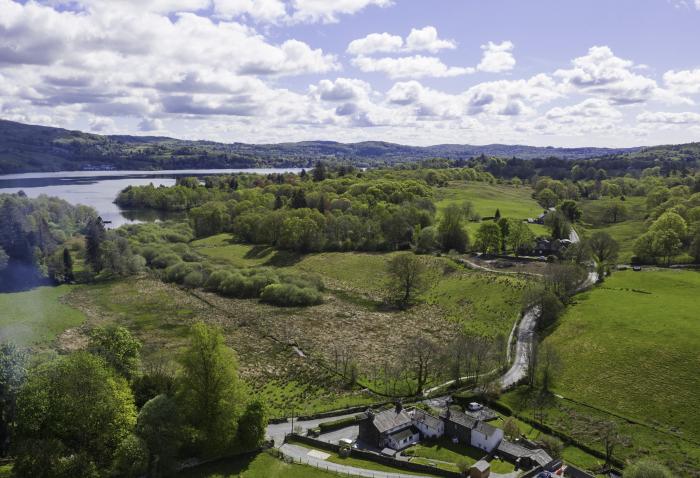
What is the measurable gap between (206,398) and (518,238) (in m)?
77.4

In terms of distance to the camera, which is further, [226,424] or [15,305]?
[15,305]

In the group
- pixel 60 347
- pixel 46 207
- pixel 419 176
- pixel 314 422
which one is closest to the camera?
pixel 314 422

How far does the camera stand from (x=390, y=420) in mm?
38125

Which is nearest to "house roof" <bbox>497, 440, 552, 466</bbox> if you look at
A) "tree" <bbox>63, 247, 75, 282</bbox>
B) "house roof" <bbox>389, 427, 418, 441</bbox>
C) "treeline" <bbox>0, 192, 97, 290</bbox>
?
"house roof" <bbox>389, 427, 418, 441</bbox>

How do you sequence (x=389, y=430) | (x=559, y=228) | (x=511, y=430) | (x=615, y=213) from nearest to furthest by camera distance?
(x=389, y=430), (x=511, y=430), (x=559, y=228), (x=615, y=213)

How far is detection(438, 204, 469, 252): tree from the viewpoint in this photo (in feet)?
338

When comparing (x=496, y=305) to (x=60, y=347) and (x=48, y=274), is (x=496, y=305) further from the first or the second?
(x=48, y=274)

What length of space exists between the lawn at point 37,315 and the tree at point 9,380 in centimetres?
2058

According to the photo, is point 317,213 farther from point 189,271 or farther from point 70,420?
point 70,420

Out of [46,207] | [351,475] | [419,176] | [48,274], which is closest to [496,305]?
[351,475]

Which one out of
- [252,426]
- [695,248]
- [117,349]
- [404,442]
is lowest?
[404,442]

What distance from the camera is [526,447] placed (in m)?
37.3

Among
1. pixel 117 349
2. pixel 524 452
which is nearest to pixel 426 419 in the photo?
pixel 524 452

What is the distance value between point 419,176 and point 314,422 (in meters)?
164
